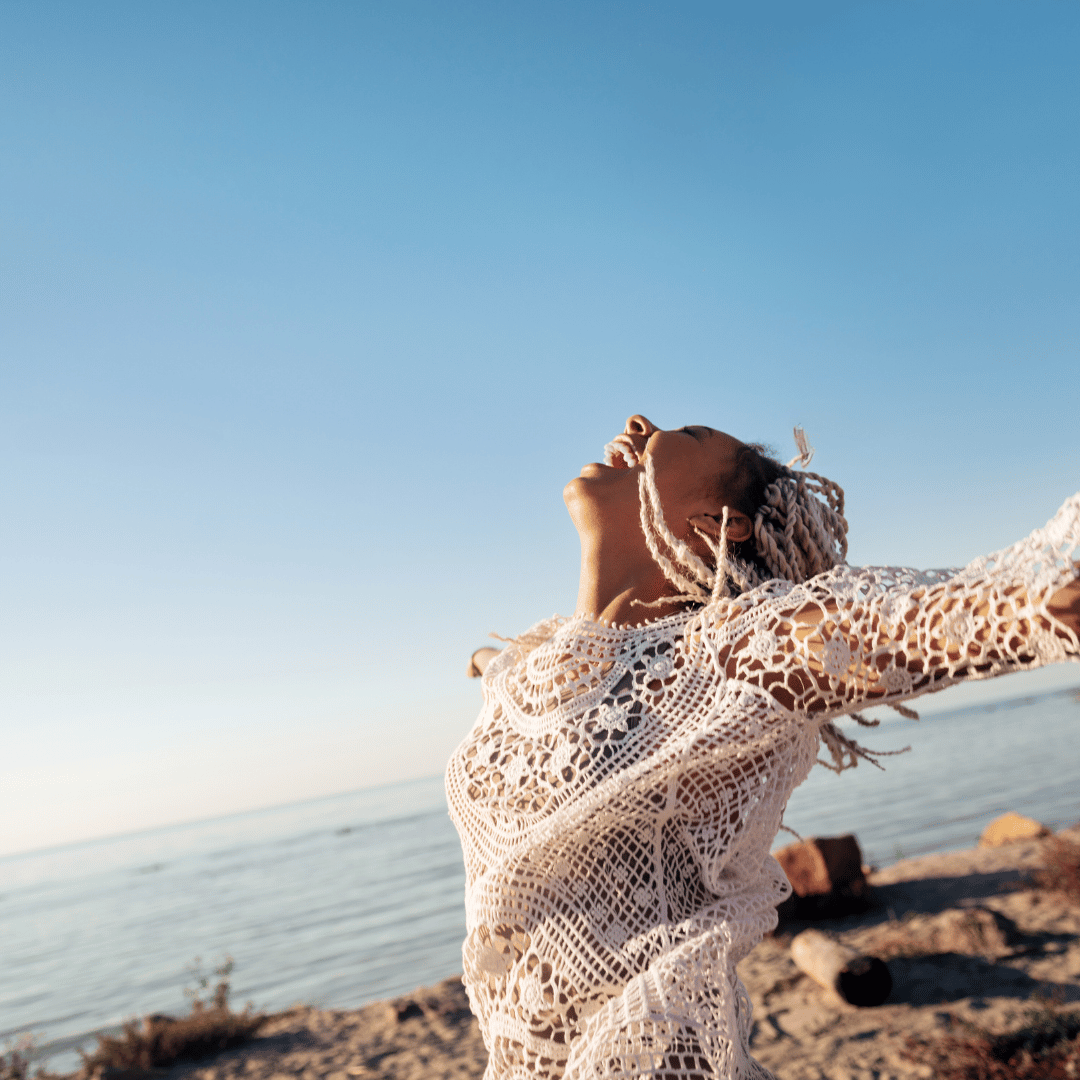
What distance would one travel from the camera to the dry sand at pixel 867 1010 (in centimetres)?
504

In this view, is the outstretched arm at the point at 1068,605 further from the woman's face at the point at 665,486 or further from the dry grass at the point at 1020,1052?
the dry grass at the point at 1020,1052

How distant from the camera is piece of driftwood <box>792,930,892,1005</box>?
18.5 ft

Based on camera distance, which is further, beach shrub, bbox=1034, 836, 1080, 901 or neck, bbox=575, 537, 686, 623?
beach shrub, bbox=1034, 836, 1080, 901

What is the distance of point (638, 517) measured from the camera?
1.99m

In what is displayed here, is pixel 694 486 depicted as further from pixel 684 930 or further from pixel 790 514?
pixel 684 930

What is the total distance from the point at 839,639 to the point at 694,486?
75 cm

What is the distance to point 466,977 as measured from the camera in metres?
1.65

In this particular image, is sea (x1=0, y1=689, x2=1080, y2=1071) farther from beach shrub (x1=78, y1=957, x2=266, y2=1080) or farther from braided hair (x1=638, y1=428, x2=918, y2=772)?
braided hair (x1=638, y1=428, x2=918, y2=772)

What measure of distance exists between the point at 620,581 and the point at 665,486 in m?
0.25

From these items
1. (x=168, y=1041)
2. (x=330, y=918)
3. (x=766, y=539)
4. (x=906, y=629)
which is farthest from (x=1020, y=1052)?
(x=330, y=918)

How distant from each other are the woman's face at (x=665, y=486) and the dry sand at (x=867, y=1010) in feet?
13.8

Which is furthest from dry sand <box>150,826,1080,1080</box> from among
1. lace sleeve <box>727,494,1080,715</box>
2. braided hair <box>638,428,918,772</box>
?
lace sleeve <box>727,494,1080,715</box>

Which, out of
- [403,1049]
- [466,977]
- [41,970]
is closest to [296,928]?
[41,970]

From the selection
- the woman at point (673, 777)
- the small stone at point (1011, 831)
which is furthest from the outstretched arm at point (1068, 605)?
the small stone at point (1011, 831)
